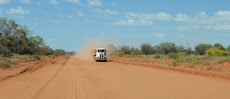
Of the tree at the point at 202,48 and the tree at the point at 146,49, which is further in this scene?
the tree at the point at 146,49

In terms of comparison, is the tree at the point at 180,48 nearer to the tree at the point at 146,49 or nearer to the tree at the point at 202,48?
the tree at the point at 202,48

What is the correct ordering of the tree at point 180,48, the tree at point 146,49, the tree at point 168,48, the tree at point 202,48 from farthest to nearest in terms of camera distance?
1. the tree at point 146,49
2. the tree at point 180,48
3. the tree at point 168,48
4. the tree at point 202,48

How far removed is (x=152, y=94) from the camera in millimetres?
9914

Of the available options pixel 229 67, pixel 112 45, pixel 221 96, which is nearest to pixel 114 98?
pixel 221 96

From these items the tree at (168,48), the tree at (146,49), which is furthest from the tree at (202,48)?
the tree at (146,49)

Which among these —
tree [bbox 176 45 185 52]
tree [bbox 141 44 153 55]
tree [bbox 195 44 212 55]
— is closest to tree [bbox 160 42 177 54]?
tree [bbox 176 45 185 52]

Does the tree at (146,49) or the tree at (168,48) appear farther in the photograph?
the tree at (146,49)

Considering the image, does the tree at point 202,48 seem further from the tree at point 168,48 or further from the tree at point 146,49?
the tree at point 146,49

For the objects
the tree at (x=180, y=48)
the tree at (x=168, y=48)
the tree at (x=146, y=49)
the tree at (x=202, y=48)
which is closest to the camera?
the tree at (x=202, y=48)

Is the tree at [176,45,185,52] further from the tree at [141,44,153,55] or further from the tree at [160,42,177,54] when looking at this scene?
the tree at [141,44,153,55]

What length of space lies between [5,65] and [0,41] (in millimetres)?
28231

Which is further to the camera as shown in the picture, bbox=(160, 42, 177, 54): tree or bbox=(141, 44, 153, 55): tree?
bbox=(141, 44, 153, 55): tree

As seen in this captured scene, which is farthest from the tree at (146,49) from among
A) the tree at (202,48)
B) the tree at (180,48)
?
the tree at (202,48)

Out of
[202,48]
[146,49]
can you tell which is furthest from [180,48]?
[146,49]
